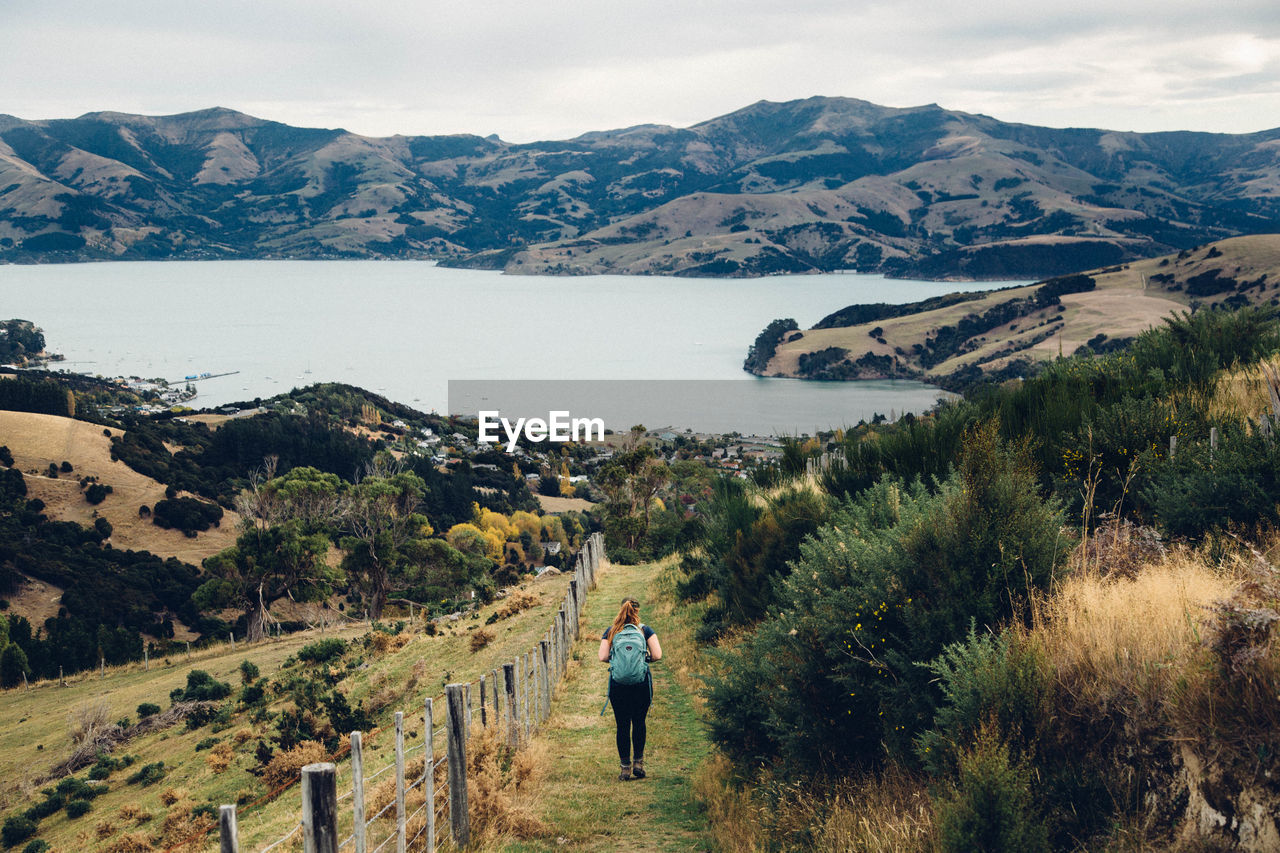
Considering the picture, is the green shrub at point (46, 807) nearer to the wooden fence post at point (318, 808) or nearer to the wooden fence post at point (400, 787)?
the wooden fence post at point (400, 787)

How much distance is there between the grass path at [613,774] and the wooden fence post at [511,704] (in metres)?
0.52

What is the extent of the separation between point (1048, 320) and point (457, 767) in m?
188

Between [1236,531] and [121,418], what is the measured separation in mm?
116811

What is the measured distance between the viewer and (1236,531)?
7.32 metres

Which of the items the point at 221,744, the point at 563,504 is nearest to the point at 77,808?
the point at 221,744

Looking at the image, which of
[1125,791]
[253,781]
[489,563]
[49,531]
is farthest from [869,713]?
[49,531]

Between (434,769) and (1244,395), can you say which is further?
(1244,395)

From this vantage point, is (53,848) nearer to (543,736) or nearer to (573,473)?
(543,736)

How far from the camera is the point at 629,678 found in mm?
8375

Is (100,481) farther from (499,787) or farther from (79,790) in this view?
(499,787)

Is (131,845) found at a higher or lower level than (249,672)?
higher

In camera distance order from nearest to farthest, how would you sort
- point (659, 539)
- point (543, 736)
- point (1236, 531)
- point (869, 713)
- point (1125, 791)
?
point (1125, 791) → point (869, 713) → point (1236, 531) → point (543, 736) → point (659, 539)

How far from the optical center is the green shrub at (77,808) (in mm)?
19120

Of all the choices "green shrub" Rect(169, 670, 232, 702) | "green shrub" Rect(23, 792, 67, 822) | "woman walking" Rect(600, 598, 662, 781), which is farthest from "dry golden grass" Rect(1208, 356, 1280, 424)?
"green shrub" Rect(169, 670, 232, 702)
